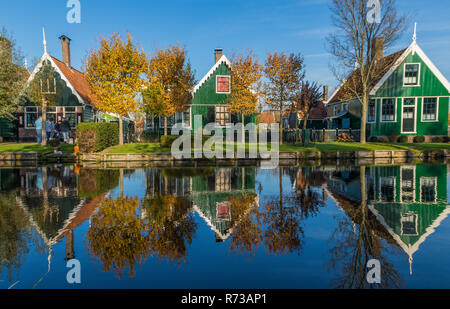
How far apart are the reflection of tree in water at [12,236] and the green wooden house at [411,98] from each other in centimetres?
2923

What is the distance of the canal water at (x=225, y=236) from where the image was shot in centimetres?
371

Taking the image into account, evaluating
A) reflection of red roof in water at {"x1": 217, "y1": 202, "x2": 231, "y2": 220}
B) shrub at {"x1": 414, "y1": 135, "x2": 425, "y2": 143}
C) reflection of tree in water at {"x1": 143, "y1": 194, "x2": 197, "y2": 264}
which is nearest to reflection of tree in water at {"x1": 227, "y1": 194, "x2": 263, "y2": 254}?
reflection of red roof in water at {"x1": 217, "y1": 202, "x2": 231, "y2": 220}

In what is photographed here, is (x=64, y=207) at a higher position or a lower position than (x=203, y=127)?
lower

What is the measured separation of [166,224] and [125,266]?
172 cm

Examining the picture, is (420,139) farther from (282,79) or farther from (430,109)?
(282,79)

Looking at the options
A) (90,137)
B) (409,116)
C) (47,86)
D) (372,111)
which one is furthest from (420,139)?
(47,86)

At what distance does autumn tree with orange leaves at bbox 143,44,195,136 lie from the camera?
2295 cm

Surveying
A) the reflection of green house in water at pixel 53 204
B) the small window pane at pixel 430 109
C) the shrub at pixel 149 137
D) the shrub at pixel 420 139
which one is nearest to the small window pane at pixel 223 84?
the shrub at pixel 149 137

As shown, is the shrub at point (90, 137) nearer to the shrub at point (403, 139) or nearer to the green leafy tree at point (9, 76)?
the green leafy tree at point (9, 76)

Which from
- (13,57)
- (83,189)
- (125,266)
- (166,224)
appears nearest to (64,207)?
(83,189)

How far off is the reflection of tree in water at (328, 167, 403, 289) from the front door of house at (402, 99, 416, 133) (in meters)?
25.8

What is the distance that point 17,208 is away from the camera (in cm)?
706

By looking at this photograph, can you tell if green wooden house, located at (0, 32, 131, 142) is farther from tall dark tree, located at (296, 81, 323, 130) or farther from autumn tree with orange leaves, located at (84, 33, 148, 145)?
tall dark tree, located at (296, 81, 323, 130)
